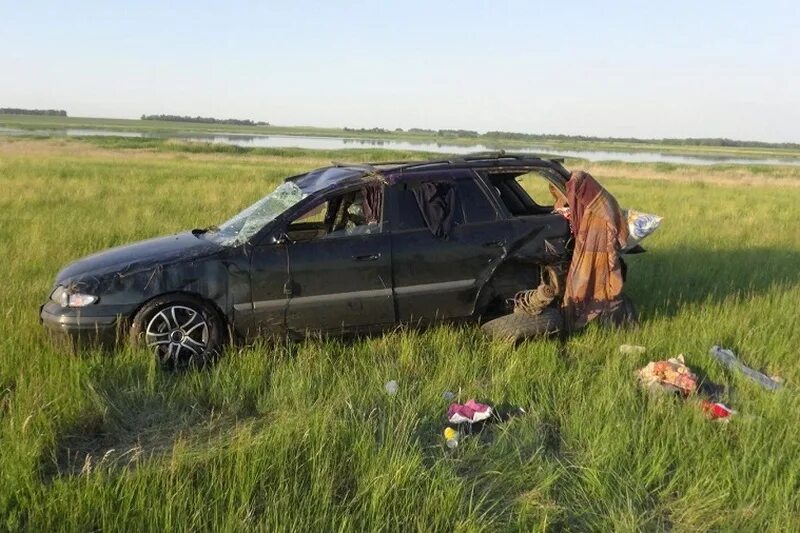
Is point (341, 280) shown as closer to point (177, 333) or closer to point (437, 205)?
point (437, 205)

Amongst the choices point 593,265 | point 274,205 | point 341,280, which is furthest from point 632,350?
point 274,205

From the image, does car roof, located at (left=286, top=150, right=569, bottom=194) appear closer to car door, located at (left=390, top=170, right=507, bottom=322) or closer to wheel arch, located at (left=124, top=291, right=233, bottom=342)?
car door, located at (left=390, top=170, right=507, bottom=322)

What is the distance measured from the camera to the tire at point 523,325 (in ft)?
17.4

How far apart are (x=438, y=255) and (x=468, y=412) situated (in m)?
1.71

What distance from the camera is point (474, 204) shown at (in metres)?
5.67

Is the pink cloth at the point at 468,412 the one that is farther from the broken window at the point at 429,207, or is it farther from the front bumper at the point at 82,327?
the front bumper at the point at 82,327

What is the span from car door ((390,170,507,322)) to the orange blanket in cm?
72

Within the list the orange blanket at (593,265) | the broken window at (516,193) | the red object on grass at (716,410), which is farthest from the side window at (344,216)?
the red object on grass at (716,410)

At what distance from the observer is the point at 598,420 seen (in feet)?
12.7

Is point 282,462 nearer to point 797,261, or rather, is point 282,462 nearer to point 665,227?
point 797,261

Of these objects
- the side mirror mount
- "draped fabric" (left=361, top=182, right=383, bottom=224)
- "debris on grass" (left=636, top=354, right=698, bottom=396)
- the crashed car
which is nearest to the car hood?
the crashed car

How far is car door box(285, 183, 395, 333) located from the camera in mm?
5102

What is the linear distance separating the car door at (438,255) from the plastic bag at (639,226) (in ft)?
4.25

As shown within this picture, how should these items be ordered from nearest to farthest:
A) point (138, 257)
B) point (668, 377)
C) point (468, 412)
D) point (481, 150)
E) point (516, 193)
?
point (468, 412), point (668, 377), point (138, 257), point (516, 193), point (481, 150)
